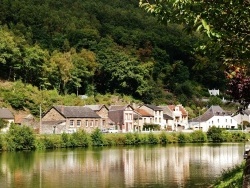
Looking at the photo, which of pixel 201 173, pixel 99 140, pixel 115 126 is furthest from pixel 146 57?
pixel 201 173

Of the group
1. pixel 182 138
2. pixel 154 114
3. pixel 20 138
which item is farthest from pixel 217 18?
pixel 154 114

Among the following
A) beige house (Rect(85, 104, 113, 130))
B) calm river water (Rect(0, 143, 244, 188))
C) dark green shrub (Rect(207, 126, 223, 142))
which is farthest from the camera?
beige house (Rect(85, 104, 113, 130))

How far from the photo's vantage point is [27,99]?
84.2 m

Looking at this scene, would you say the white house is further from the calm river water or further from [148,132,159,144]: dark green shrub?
the calm river water

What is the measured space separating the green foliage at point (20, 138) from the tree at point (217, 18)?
167 ft

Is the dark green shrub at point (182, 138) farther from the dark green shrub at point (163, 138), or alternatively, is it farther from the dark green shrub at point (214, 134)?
the dark green shrub at point (214, 134)

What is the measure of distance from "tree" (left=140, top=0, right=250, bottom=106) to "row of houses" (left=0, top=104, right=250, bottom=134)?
207 feet

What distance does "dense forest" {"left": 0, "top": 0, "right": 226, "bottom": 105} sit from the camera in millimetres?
94750

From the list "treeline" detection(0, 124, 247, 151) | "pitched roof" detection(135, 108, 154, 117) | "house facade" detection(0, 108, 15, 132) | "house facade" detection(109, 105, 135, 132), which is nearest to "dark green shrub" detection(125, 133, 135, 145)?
"treeline" detection(0, 124, 247, 151)

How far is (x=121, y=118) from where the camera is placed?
297ft

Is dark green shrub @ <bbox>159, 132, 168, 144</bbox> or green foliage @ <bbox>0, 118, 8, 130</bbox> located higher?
green foliage @ <bbox>0, 118, 8, 130</bbox>

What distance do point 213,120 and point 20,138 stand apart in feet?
168

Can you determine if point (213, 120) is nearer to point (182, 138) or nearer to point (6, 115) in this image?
→ point (182, 138)

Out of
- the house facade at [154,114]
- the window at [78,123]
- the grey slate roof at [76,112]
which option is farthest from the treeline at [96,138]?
the house facade at [154,114]
